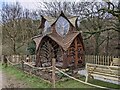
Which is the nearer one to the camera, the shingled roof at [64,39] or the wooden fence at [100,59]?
the shingled roof at [64,39]

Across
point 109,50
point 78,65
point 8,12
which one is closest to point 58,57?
point 78,65

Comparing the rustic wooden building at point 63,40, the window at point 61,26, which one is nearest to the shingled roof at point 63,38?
the rustic wooden building at point 63,40

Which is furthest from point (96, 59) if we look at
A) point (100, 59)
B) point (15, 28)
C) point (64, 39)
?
point (15, 28)

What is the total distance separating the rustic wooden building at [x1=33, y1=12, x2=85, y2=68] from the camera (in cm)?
1206

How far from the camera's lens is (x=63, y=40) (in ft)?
40.4

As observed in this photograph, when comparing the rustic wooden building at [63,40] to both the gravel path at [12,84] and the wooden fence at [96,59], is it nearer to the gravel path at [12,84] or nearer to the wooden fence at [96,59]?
the wooden fence at [96,59]

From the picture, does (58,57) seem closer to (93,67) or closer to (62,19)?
(62,19)

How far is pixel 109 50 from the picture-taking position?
57.4 feet

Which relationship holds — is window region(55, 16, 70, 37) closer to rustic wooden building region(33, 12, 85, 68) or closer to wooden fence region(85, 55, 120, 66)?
rustic wooden building region(33, 12, 85, 68)

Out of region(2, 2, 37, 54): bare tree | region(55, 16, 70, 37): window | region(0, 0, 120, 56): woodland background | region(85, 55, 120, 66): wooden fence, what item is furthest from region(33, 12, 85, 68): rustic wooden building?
region(2, 2, 37, 54): bare tree

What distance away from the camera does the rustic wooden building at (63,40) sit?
1206cm

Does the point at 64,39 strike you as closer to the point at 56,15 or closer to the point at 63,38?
the point at 63,38

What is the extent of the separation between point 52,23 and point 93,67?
191 inches

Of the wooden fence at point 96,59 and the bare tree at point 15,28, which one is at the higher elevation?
the bare tree at point 15,28
